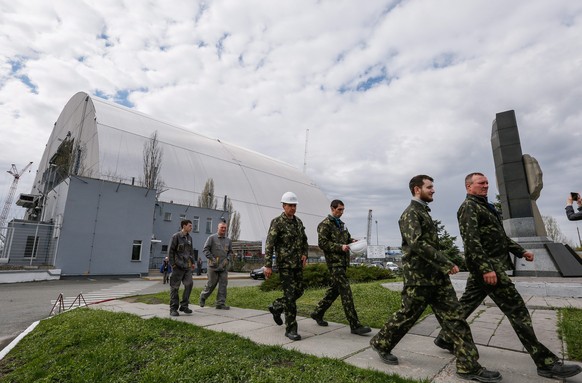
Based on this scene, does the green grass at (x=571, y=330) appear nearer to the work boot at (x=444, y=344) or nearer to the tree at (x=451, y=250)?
the work boot at (x=444, y=344)

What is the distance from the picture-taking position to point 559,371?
9.57 ft

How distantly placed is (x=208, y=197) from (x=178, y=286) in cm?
3787

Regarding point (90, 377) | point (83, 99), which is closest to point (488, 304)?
point (90, 377)

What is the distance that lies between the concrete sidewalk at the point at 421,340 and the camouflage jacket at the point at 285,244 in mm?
1043

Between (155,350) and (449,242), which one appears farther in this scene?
(449,242)

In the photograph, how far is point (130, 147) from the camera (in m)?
37.5

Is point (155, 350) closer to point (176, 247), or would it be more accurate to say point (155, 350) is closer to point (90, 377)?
point (90, 377)

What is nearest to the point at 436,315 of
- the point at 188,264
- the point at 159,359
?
the point at 159,359

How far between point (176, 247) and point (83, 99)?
3984cm

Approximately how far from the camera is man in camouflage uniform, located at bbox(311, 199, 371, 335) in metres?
4.63

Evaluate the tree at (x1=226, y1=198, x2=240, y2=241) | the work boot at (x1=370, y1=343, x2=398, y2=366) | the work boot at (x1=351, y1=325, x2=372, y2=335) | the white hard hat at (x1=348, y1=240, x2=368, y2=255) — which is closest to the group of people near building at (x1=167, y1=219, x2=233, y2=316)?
the white hard hat at (x1=348, y1=240, x2=368, y2=255)

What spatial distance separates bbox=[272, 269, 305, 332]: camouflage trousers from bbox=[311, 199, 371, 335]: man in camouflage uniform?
50cm

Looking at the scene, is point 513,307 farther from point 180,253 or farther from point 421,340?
point 180,253

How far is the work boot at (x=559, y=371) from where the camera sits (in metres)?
2.90
